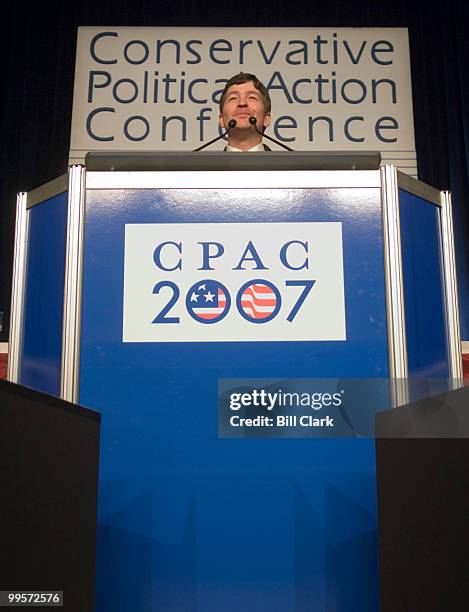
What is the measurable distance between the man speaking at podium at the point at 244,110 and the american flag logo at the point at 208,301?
0.95m

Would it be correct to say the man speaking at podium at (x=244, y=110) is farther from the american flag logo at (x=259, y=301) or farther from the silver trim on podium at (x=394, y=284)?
the american flag logo at (x=259, y=301)

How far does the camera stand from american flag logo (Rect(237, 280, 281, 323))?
1577 mm

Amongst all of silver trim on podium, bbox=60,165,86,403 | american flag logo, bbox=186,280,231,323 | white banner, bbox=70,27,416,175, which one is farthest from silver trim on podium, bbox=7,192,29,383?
white banner, bbox=70,27,416,175

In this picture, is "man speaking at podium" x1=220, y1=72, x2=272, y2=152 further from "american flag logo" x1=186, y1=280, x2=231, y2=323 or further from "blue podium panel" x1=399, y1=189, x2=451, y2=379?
"american flag logo" x1=186, y1=280, x2=231, y2=323

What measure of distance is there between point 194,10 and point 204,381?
11.6ft

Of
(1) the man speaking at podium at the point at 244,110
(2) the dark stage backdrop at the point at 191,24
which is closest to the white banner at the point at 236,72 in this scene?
(2) the dark stage backdrop at the point at 191,24

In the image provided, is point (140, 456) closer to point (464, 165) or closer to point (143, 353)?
point (143, 353)

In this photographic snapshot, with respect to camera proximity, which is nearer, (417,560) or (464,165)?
(417,560)

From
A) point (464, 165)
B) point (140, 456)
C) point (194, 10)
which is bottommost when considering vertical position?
point (140, 456)

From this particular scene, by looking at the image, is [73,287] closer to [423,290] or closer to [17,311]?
[17,311]

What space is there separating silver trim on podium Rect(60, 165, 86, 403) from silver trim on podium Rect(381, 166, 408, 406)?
568mm

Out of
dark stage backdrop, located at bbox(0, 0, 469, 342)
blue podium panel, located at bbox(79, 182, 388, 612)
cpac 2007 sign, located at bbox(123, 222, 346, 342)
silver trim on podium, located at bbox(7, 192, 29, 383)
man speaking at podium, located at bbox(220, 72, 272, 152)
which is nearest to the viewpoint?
blue podium panel, located at bbox(79, 182, 388, 612)

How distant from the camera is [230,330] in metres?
1.57

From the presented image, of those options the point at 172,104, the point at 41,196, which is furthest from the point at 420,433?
the point at 172,104
